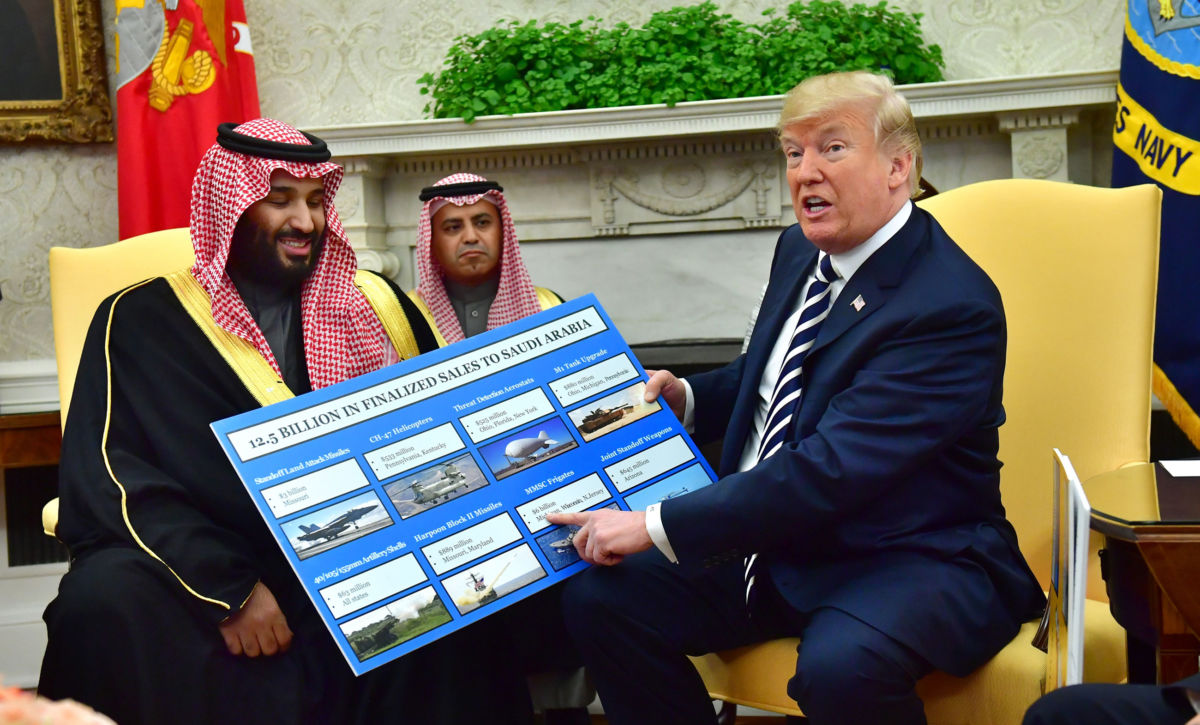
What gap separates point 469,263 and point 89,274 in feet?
3.60

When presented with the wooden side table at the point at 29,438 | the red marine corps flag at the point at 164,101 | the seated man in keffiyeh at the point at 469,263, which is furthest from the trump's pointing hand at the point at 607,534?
the red marine corps flag at the point at 164,101

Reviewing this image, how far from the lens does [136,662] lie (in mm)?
2109

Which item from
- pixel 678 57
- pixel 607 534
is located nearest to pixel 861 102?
pixel 607 534

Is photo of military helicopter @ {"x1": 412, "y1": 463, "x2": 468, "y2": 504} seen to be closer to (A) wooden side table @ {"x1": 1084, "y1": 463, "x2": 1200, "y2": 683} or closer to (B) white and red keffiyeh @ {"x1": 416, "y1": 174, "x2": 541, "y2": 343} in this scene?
(A) wooden side table @ {"x1": 1084, "y1": 463, "x2": 1200, "y2": 683}

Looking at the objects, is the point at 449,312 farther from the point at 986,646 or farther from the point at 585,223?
the point at 986,646

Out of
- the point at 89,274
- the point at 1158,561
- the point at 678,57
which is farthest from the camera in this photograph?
the point at 678,57

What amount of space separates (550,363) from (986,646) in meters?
1.02

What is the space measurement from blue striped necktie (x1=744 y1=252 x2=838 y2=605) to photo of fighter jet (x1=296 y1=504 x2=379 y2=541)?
0.77 metres

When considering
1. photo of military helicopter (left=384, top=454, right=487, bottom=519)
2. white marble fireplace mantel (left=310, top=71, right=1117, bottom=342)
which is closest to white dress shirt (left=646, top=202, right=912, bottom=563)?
photo of military helicopter (left=384, top=454, right=487, bottom=519)

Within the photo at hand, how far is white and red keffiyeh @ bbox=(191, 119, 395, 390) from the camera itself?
254 cm

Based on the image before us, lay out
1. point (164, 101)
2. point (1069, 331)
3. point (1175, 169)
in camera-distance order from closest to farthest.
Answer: point (1069, 331) → point (1175, 169) → point (164, 101)

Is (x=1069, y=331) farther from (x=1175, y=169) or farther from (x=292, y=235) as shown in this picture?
(x=292, y=235)

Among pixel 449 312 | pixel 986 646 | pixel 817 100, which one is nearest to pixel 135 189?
pixel 449 312

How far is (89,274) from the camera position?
3.03 metres
